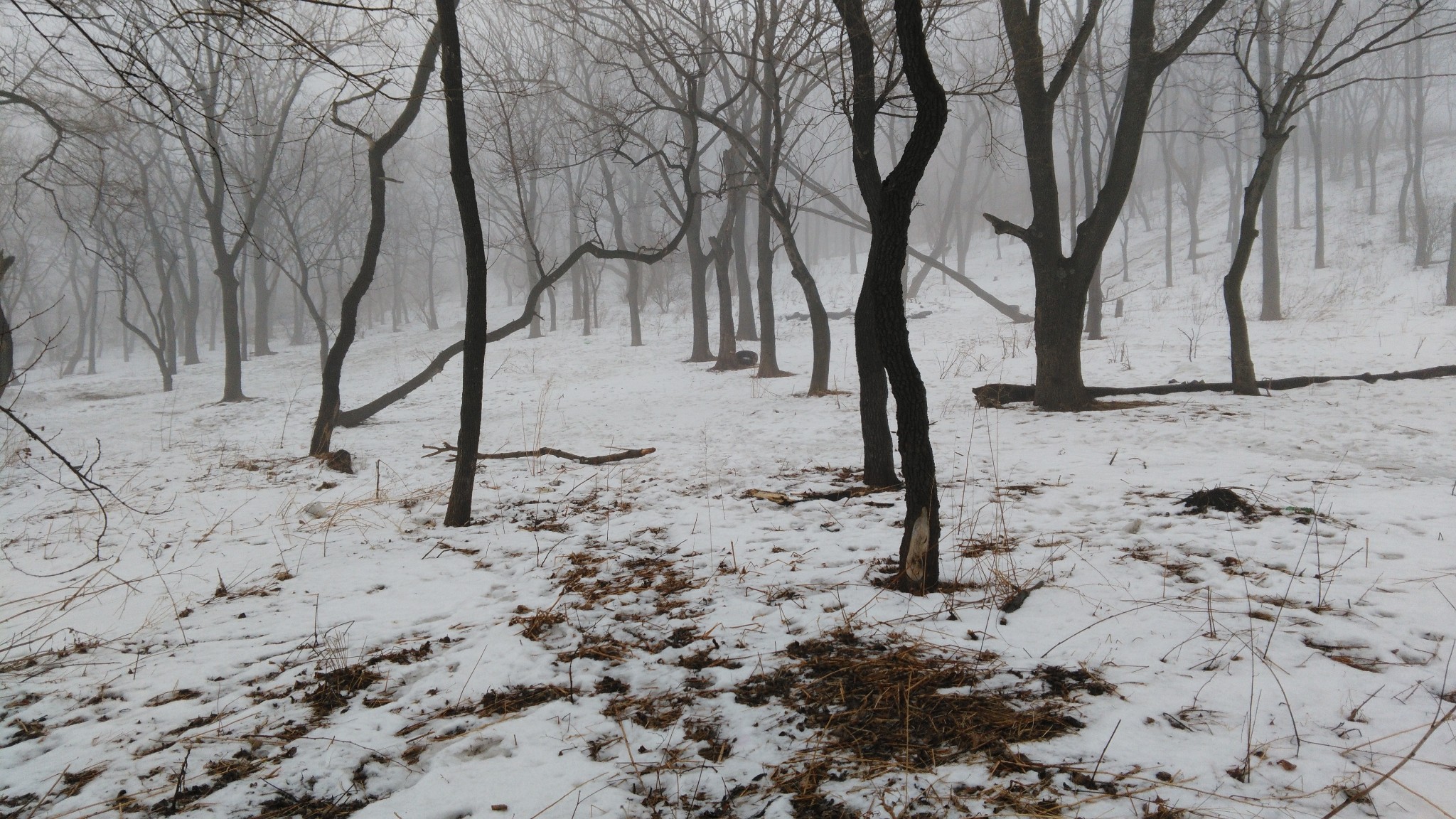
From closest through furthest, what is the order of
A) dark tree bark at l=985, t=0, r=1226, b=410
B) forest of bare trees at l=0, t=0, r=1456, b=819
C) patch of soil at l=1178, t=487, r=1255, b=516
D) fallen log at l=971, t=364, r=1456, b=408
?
patch of soil at l=1178, t=487, r=1255, b=516 → forest of bare trees at l=0, t=0, r=1456, b=819 → dark tree bark at l=985, t=0, r=1226, b=410 → fallen log at l=971, t=364, r=1456, b=408

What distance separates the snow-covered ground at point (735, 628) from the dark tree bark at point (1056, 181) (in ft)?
3.43

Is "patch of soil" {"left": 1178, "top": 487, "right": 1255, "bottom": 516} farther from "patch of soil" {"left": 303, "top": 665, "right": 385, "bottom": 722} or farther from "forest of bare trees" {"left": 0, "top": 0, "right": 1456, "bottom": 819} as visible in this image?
"patch of soil" {"left": 303, "top": 665, "right": 385, "bottom": 722}

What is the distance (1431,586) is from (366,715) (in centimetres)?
430

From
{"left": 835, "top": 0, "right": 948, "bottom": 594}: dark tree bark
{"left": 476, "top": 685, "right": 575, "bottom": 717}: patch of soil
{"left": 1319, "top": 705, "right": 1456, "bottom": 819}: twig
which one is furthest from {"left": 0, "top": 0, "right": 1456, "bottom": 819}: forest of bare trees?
{"left": 476, "top": 685, "right": 575, "bottom": 717}: patch of soil

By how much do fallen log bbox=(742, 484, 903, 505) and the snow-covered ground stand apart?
77 millimetres

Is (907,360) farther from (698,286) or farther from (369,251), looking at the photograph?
(698,286)

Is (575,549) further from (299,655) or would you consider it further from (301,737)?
(301,737)

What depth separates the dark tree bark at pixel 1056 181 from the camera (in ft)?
23.8

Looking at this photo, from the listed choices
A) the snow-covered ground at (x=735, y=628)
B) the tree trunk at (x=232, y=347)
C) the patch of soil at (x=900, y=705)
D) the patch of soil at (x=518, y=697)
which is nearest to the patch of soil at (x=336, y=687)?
the snow-covered ground at (x=735, y=628)

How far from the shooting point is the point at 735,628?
9.96 ft

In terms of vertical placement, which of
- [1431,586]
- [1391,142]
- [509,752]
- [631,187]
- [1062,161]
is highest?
[1062,161]

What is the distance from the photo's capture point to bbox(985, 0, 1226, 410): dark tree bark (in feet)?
23.8

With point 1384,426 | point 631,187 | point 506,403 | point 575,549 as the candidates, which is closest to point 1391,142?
point 631,187

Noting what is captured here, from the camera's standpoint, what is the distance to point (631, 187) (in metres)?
29.5
